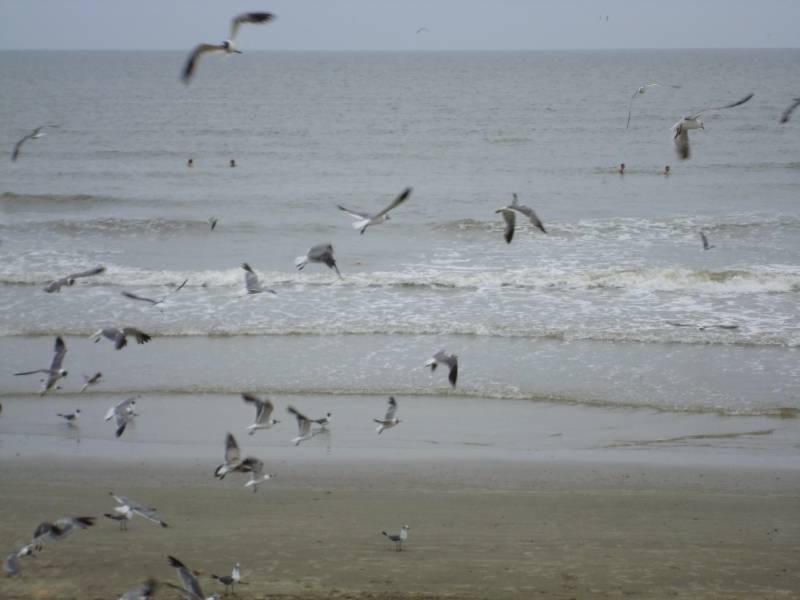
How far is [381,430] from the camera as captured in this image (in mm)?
11477

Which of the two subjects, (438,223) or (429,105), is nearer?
(438,223)

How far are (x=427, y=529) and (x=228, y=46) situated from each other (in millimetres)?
5055

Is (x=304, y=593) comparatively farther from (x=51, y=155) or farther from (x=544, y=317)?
(x=51, y=155)

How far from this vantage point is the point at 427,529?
9.48m

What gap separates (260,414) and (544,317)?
8607 millimetres

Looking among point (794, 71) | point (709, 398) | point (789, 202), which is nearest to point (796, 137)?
point (789, 202)

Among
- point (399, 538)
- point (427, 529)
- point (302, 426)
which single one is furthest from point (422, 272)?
point (399, 538)

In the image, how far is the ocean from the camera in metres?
14.0

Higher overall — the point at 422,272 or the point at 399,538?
the point at 422,272

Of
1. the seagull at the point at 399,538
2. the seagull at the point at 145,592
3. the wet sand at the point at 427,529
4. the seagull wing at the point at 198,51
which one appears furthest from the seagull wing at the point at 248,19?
the seagull at the point at 145,592

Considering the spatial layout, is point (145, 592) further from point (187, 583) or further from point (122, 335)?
point (122, 335)

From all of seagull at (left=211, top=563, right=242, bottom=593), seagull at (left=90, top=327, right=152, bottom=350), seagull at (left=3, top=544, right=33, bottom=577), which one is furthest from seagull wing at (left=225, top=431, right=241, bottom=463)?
seagull at (left=90, top=327, right=152, bottom=350)

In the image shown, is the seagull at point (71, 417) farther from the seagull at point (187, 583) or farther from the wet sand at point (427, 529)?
the seagull at point (187, 583)

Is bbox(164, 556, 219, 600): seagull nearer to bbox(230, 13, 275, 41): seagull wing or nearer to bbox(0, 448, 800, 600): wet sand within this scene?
bbox(0, 448, 800, 600): wet sand
